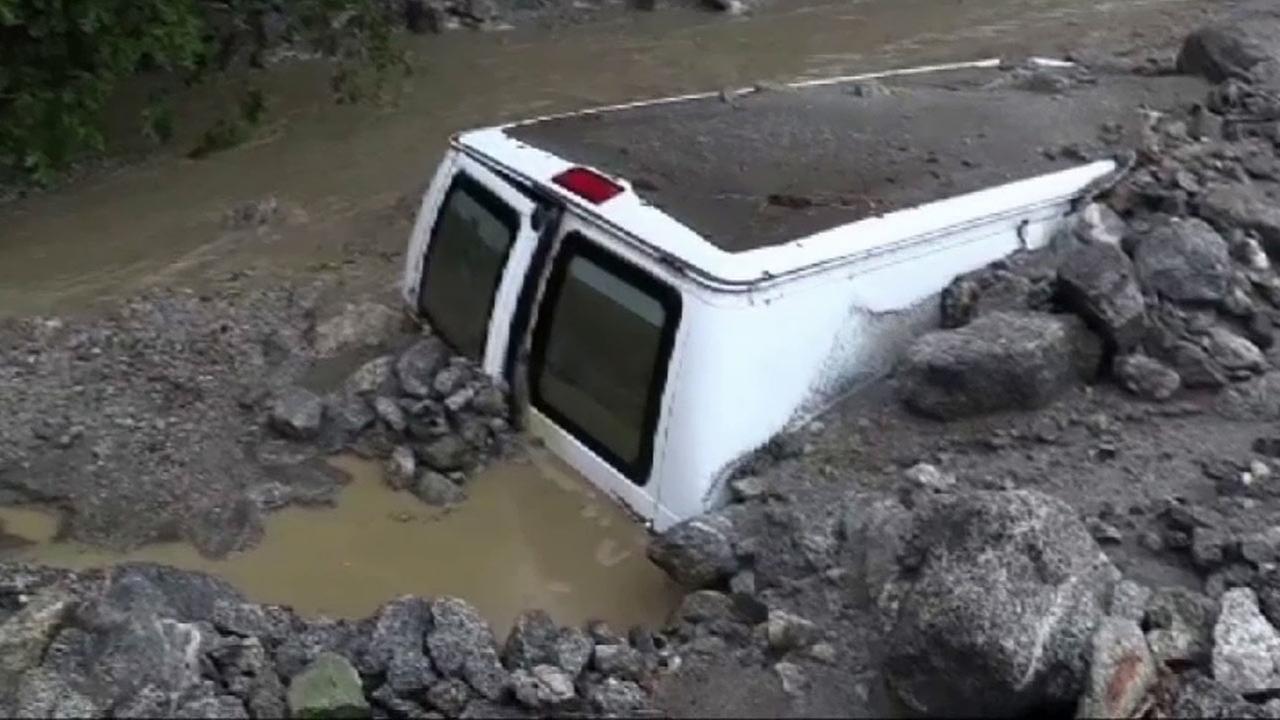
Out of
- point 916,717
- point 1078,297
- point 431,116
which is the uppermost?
point 1078,297

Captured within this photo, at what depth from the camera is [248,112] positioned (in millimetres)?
10508

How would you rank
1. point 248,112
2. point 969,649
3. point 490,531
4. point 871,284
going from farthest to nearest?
point 248,112 → point 490,531 → point 871,284 → point 969,649

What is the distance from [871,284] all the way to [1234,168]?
7.18 ft

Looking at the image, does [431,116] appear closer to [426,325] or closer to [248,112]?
Result: [248,112]

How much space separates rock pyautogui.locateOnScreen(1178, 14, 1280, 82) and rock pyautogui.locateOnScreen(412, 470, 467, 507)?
4.15 metres

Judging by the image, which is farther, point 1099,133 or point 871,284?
point 1099,133

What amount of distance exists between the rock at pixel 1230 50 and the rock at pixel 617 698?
4717 millimetres

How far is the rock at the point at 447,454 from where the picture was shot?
6.52 m

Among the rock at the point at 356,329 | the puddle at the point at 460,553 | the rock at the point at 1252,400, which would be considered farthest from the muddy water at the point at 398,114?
the rock at the point at 1252,400

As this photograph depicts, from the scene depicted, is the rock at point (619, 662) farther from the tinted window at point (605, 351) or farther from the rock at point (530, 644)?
the tinted window at point (605, 351)

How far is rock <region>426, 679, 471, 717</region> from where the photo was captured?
4.89m

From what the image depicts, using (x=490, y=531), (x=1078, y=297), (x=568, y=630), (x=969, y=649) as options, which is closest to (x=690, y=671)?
(x=568, y=630)

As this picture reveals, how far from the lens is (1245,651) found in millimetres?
4602

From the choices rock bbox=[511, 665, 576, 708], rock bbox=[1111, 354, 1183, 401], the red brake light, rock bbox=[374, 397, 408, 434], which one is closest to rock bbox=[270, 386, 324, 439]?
rock bbox=[374, 397, 408, 434]
